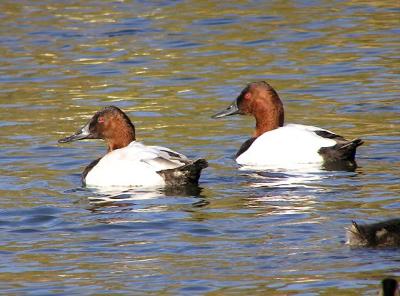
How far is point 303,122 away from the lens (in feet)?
48.4

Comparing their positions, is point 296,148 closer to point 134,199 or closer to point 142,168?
point 142,168

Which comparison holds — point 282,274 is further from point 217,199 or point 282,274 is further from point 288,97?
point 288,97

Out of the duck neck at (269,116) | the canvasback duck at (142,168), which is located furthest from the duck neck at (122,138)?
the duck neck at (269,116)

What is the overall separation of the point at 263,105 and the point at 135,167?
2.36m

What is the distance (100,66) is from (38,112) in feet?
8.94

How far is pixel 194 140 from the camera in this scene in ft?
45.8

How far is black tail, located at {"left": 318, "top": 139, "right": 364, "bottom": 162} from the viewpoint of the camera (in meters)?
12.4

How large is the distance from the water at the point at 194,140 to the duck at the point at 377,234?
0.07m

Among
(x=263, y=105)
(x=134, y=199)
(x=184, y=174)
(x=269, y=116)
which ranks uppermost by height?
(x=263, y=105)

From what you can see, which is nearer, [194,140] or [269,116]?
[269,116]

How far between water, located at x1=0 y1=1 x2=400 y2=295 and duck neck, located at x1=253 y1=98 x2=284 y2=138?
38 cm

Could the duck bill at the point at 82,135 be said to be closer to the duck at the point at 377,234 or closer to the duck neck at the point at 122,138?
the duck neck at the point at 122,138

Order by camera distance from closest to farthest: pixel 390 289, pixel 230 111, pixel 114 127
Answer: pixel 390 289, pixel 114 127, pixel 230 111

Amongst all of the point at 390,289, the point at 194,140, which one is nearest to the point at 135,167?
the point at 194,140
